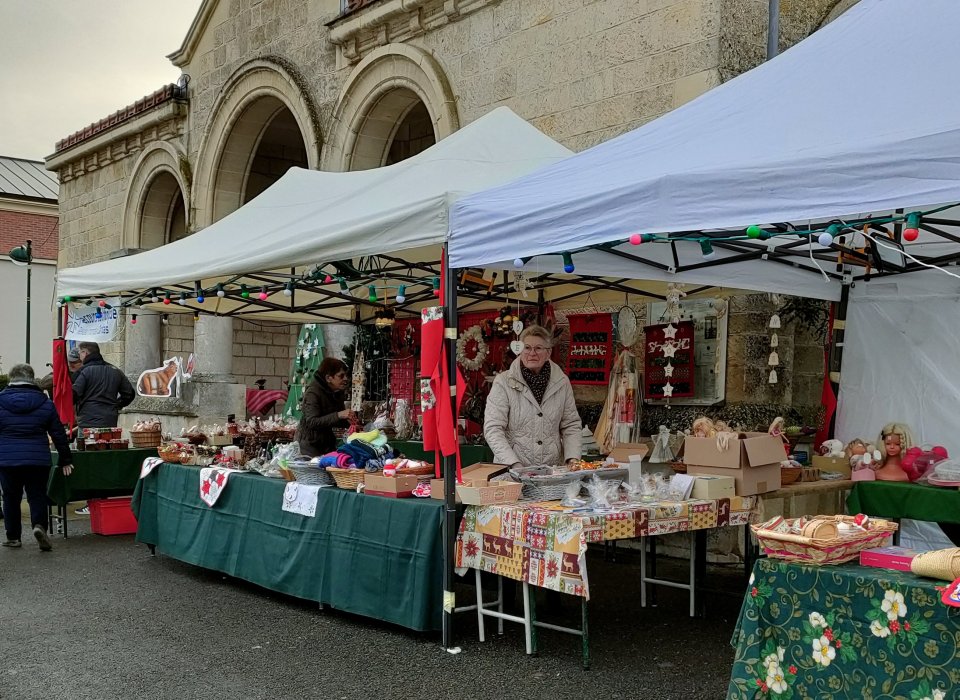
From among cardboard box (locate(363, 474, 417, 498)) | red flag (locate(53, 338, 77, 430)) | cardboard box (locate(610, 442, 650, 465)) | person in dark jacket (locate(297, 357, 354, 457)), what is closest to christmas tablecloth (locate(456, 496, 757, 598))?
cardboard box (locate(363, 474, 417, 498))

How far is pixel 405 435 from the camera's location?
9.62 m

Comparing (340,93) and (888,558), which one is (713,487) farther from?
(340,93)

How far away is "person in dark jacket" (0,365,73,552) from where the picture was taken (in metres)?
8.16

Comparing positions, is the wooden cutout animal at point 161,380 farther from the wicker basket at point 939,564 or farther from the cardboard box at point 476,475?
the wicker basket at point 939,564

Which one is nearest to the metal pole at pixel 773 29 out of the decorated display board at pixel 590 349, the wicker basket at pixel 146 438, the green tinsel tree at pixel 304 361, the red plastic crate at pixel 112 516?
the decorated display board at pixel 590 349

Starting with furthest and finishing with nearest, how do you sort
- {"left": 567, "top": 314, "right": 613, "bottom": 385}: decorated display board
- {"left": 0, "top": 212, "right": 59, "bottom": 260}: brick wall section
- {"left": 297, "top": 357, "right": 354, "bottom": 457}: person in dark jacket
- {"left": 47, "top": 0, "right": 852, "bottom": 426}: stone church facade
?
{"left": 0, "top": 212, "right": 59, "bottom": 260}: brick wall section < {"left": 567, "top": 314, "right": 613, "bottom": 385}: decorated display board < {"left": 47, "top": 0, "right": 852, "bottom": 426}: stone church facade < {"left": 297, "top": 357, "right": 354, "bottom": 457}: person in dark jacket

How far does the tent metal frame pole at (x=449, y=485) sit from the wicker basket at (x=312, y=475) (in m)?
1.27

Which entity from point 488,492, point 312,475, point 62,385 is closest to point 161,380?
point 62,385

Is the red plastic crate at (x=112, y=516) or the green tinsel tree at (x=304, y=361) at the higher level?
the green tinsel tree at (x=304, y=361)

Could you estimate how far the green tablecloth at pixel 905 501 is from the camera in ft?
18.6

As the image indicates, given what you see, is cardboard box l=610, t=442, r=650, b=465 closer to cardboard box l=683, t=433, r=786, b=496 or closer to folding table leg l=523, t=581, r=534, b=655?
cardboard box l=683, t=433, r=786, b=496

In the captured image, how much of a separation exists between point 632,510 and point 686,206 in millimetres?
1593

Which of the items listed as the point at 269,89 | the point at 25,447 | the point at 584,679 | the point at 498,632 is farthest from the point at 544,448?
the point at 269,89

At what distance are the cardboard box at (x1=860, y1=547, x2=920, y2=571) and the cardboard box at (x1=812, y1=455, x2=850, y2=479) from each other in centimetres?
284
